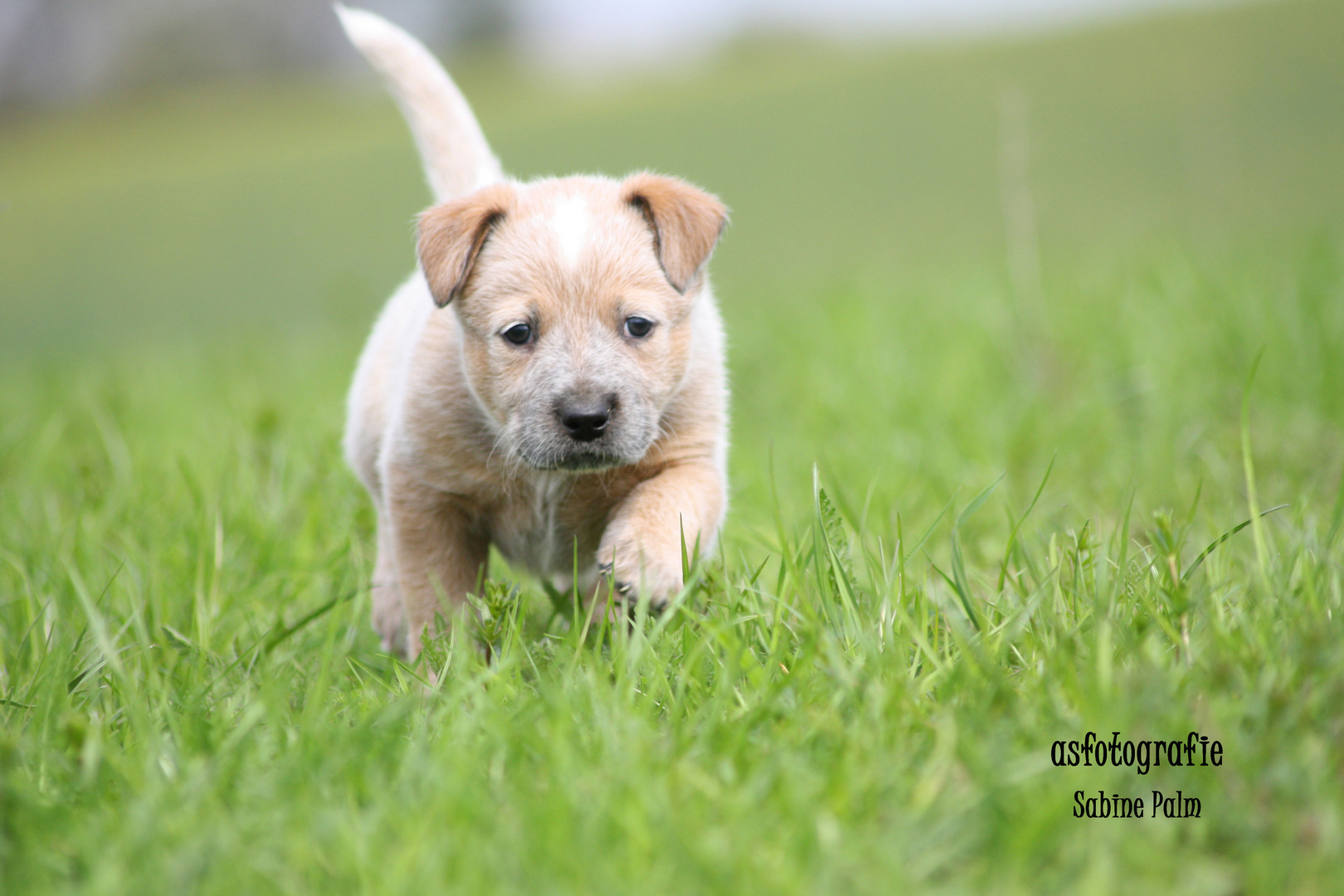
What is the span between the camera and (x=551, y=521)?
2635 mm

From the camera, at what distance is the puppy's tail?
128 inches

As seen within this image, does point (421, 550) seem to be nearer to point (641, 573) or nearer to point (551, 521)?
point (551, 521)

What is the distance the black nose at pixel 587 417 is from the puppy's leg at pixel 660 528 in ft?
0.62

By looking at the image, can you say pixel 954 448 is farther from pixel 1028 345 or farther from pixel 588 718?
pixel 588 718

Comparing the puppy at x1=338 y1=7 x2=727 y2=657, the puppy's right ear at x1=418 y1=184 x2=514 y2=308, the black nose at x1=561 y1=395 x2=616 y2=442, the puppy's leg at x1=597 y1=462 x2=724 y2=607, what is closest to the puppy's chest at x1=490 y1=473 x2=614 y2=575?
the puppy at x1=338 y1=7 x2=727 y2=657

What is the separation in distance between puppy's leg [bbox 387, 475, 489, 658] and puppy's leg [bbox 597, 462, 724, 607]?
1.37 feet

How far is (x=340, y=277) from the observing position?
1043cm

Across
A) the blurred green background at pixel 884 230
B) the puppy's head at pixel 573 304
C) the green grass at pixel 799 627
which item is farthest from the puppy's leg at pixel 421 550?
the blurred green background at pixel 884 230

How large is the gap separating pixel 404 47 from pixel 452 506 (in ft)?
5.21

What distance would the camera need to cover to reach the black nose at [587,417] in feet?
7.58

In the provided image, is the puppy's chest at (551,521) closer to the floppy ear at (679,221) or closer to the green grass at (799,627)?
the green grass at (799,627)

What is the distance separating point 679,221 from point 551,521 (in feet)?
2.66

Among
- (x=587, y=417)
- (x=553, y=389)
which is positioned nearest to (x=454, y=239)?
(x=553, y=389)

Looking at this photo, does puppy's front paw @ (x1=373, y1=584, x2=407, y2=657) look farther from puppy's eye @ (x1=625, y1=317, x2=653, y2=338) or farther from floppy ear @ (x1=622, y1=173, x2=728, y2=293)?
floppy ear @ (x1=622, y1=173, x2=728, y2=293)
